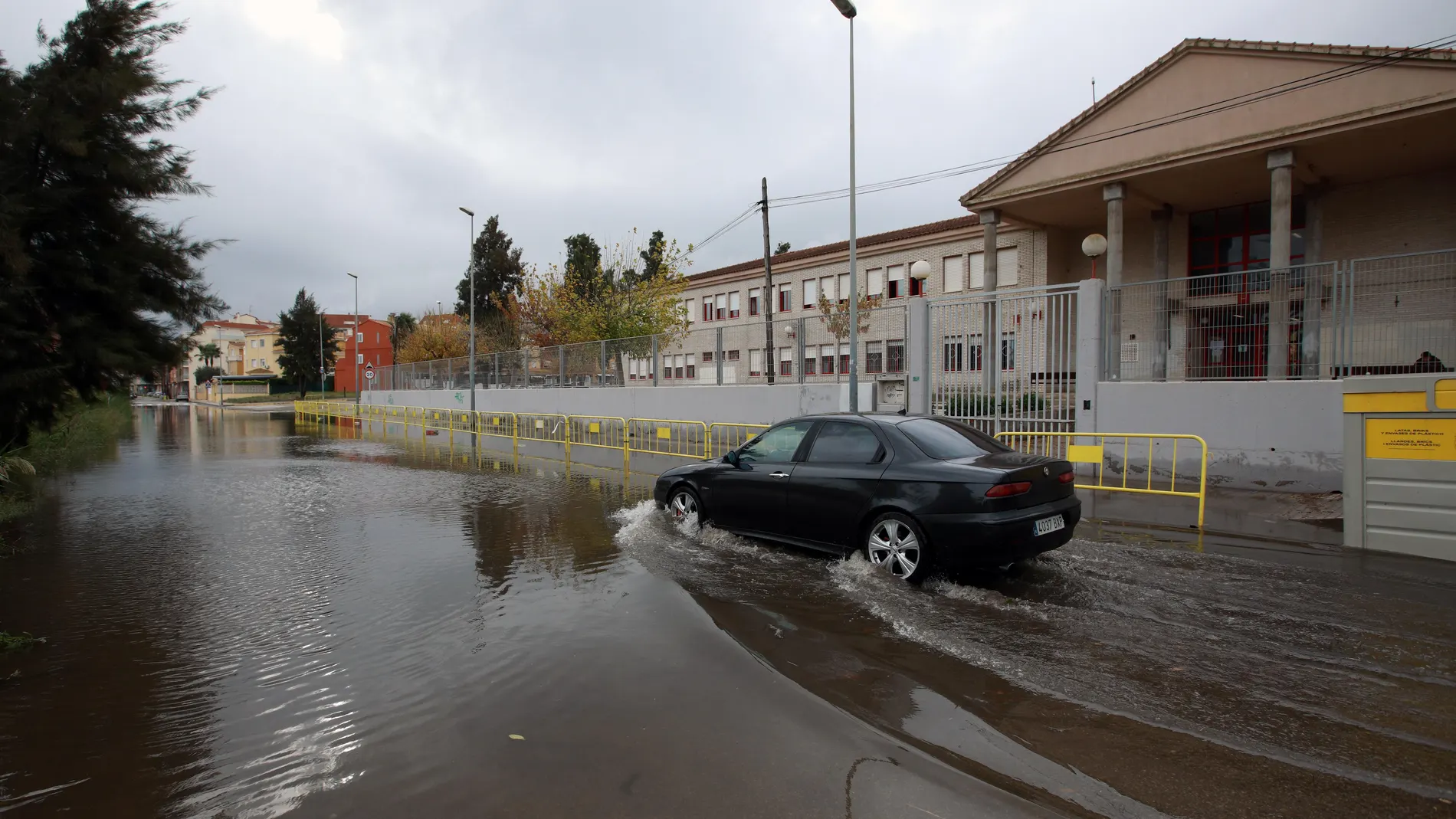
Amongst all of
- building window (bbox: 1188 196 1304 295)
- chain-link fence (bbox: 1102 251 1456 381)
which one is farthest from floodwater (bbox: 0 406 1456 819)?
building window (bbox: 1188 196 1304 295)

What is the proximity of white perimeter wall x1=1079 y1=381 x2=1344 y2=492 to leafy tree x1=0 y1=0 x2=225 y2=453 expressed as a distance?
1309 centimetres

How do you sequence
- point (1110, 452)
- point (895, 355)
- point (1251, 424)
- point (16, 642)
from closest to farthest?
point (16, 642)
point (1251, 424)
point (1110, 452)
point (895, 355)

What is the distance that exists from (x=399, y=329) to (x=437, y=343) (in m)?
33.7

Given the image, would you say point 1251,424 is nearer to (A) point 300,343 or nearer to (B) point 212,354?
(A) point 300,343

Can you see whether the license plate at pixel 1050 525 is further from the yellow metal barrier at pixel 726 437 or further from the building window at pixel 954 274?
the building window at pixel 954 274

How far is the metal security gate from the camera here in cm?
1263

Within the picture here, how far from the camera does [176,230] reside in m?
8.09

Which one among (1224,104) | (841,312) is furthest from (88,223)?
(841,312)

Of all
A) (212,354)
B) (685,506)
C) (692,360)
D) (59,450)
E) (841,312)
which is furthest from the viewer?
(212,354)

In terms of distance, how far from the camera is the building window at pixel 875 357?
16.2m

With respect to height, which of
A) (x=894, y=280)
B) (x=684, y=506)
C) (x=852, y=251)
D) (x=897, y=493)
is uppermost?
(x=894, y=280)

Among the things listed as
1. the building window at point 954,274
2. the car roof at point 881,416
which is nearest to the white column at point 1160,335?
the car roof at point 881,416

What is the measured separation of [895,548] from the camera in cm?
618

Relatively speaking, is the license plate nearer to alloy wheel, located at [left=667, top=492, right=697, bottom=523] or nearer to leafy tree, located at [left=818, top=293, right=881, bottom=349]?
alloy wheel, located at [left=667, top=492, right=697, bottom=523]
